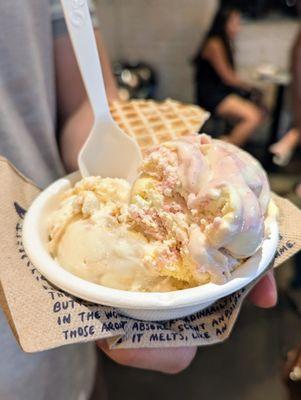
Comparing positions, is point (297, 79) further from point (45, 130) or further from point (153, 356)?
point (153, 356)

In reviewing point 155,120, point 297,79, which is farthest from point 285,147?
point 155,120

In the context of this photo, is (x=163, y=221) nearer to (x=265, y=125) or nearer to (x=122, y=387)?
(x=122, y=387)

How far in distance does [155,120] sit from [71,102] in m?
0.17

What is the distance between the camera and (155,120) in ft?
2.59

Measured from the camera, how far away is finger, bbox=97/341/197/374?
22.0 inches

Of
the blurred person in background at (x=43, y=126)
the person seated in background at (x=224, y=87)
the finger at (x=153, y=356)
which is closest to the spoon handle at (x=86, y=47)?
the blurred person in background at (x=43, y=126)

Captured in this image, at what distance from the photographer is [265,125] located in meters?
3.62

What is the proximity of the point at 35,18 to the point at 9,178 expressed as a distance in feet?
0.92

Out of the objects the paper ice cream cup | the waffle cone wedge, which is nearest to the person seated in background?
the waffle cone wedge

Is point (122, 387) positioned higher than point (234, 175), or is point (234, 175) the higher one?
point (234, 175)

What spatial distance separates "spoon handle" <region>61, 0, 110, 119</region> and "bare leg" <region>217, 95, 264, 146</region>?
268 centimetres

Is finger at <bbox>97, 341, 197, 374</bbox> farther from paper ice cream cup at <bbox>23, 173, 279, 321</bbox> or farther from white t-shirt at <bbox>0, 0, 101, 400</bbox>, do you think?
white t-shirt at <bbox>0, 0, 101, 400</bbox>

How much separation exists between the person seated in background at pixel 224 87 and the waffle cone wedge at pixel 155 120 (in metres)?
2.48

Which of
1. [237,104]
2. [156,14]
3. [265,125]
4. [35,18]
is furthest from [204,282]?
[156,14]
